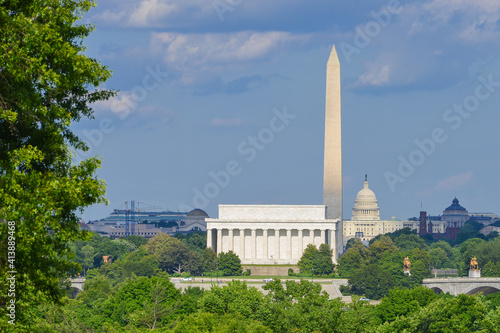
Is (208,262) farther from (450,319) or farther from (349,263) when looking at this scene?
(450,319)

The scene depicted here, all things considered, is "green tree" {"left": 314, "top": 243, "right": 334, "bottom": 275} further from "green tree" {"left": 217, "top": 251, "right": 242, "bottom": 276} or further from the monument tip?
the monument tip

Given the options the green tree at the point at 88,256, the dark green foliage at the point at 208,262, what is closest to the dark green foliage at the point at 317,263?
the dark green foliage at the point at 208,262

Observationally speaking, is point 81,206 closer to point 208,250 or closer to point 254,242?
point 208,250

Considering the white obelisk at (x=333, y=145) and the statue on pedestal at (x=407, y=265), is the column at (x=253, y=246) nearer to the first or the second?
the white obelisk at (x=333, y=145)

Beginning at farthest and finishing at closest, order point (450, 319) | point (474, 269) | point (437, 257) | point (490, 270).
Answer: point (437, 257) → point (490, 270) → point (474, 269) → point (450, 319)

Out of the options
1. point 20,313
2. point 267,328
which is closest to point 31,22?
point 20,313

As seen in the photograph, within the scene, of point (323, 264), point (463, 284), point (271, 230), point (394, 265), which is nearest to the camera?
point (463, 284)

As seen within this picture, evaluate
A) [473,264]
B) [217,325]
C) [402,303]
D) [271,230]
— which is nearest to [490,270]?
[473,264]
